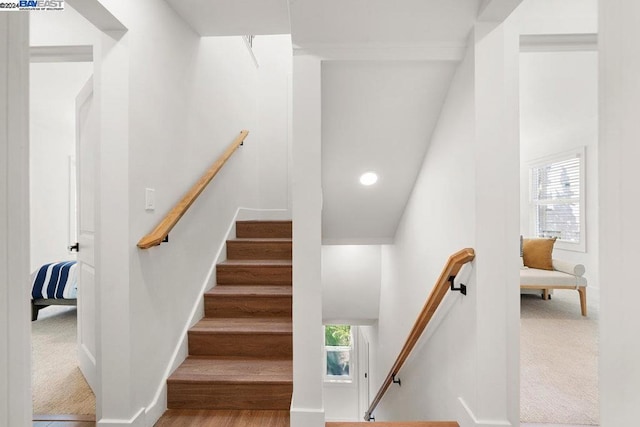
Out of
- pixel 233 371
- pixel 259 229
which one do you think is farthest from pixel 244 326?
pixel 259 229

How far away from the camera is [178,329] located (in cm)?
223

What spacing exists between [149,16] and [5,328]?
1796mm

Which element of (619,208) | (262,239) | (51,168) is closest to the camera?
(619,208)

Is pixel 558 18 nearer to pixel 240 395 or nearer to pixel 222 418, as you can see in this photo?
pixel 240 395

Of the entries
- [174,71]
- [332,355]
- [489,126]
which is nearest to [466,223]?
[489,126]

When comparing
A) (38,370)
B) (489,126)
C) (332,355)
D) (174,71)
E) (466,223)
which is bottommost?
(332,355)

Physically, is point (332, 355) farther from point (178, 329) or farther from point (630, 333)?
point (630, 333)

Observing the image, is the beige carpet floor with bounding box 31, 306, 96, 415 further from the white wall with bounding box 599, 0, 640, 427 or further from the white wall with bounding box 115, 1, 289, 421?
the white wall with bounding box 599, 0, 640, 427

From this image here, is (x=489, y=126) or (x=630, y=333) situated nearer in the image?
(x=630, y=333)

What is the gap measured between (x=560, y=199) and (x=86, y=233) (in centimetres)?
614

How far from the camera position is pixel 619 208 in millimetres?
598

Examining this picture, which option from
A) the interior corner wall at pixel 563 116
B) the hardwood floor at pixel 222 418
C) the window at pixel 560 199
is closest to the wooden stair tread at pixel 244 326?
the hardwood floor at pixel 222 418

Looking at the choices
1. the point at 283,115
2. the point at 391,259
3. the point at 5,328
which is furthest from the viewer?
the point at 283,115

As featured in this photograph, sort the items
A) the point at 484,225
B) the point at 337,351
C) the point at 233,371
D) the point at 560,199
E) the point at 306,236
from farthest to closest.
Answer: the point at 337,351, the point at 560,199, the point at 233,371, the point at 306,236, the point at 484,225
